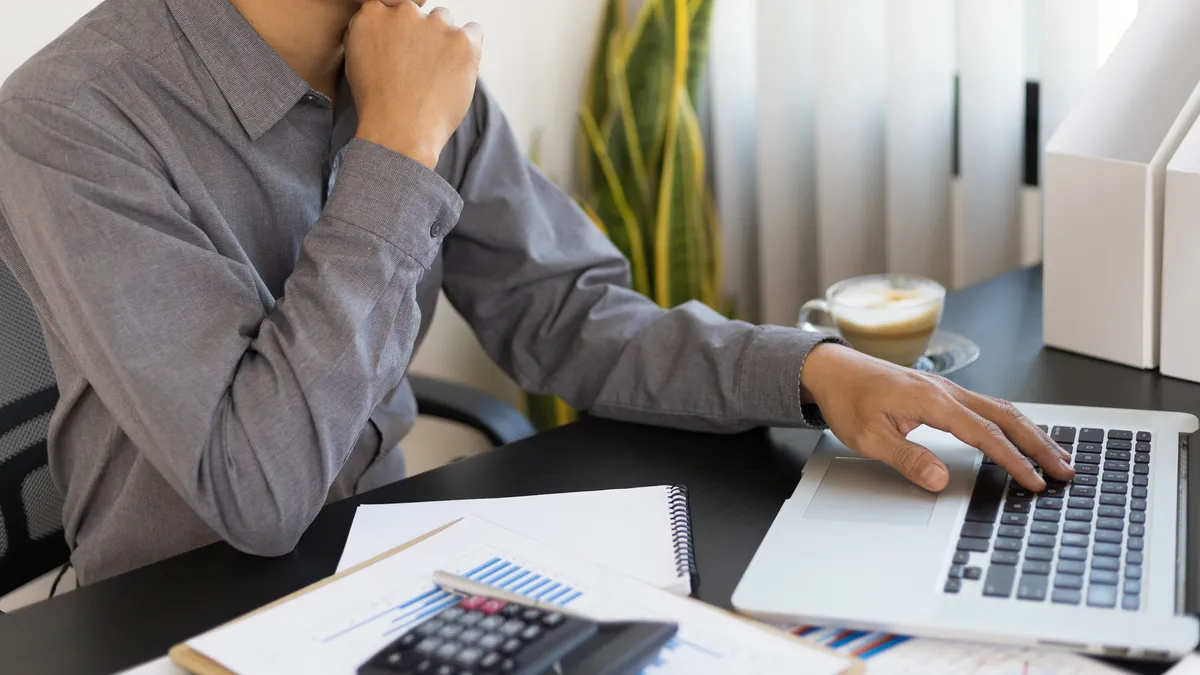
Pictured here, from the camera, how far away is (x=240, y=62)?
39.1 inches

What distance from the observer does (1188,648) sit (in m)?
0.66

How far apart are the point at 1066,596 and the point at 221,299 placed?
60 centimetres

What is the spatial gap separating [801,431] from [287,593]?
0.46 metres

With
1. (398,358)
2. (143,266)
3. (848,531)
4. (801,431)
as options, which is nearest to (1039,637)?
(848,531)

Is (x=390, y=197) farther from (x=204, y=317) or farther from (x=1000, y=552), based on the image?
(x=1000, y=552)

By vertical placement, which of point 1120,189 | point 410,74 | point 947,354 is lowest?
point 947,354

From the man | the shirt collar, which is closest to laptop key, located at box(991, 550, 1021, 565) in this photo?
the man

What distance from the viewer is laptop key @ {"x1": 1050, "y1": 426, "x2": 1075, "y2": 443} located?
3.15 ft

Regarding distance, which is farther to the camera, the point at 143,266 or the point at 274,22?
the point at 274,22

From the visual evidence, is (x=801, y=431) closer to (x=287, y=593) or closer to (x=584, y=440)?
(x=584, y=440)

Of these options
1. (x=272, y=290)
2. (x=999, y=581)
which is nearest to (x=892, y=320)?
(x=999, y=581)

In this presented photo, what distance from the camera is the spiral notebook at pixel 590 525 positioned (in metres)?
0.83

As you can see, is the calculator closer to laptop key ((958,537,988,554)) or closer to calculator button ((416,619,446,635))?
calculator button ((416,619,446,635))

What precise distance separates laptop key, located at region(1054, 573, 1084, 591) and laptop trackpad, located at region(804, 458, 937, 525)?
0.11m
